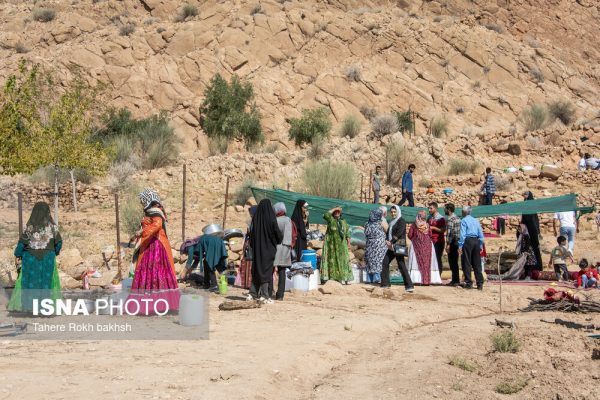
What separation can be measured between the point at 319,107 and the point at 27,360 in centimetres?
2851

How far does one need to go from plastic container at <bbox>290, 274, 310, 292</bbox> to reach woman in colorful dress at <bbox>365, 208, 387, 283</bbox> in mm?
1197

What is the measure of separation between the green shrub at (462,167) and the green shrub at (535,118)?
25.7 ft

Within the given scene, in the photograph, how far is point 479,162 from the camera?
1075 inches

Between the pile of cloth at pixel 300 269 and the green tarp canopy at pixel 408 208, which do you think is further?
the green tarp canopy at pixel 408 208

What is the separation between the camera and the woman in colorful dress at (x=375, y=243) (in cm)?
1230

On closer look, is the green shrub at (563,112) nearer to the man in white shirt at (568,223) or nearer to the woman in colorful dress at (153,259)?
the man in white shirt at (568,223)

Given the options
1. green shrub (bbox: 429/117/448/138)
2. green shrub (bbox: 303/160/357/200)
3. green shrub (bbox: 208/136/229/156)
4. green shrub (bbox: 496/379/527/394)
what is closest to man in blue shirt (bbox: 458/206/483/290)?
green shrub (bbox: 496/379/527/394)

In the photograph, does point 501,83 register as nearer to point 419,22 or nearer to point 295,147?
point 419,22

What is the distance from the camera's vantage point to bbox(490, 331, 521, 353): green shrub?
8.69 meters

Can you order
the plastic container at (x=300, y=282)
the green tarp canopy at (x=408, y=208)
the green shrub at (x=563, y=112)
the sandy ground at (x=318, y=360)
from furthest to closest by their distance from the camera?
the green shrub at (x=563, y=112) < the green tarp canopy at (x=408, y=208) < the plastic container at (x=300, y=282) < the sandy ground at (x=318, y=360)

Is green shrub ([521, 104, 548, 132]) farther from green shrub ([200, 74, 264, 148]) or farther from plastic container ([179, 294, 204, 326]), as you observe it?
plastic container ([179, 294, 204, 326])

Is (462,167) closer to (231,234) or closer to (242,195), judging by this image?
(242,195)

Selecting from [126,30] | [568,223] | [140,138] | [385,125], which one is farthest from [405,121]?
[568,223]

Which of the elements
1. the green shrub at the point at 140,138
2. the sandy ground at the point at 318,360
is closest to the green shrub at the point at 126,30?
the green shrub at the point at 140,138
